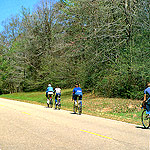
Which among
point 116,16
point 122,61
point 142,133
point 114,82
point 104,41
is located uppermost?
point 116,16

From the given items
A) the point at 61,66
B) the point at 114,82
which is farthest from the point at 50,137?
the point at 61,66

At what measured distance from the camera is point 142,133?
9.59 m

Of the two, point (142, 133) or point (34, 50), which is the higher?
point (34, 50)

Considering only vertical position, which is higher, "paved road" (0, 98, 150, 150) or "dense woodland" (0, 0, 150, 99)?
"dense woodland" (0, 0, 150, 99)

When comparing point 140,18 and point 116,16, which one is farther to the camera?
point 116,16

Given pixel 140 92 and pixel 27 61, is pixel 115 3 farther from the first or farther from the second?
pixel 27 61

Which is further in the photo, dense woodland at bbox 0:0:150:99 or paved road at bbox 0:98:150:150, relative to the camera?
dense woodland at bbox 0:0:150:99

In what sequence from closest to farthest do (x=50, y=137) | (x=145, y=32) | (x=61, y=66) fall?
1. (x=50, y=137)
2. (x=145, y=32)
3. (x=61, y=66)

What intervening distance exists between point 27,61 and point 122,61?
96.1ft

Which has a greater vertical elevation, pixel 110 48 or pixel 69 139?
pixel 110 48

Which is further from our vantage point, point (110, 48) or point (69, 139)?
point (110, 48)

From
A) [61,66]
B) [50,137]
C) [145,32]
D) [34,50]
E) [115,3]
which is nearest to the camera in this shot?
[50,137]

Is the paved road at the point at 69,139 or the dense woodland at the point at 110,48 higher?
the dense woodland at the point at 110,48

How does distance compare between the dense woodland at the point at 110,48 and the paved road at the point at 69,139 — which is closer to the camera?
the paved road at the point at 69,139
